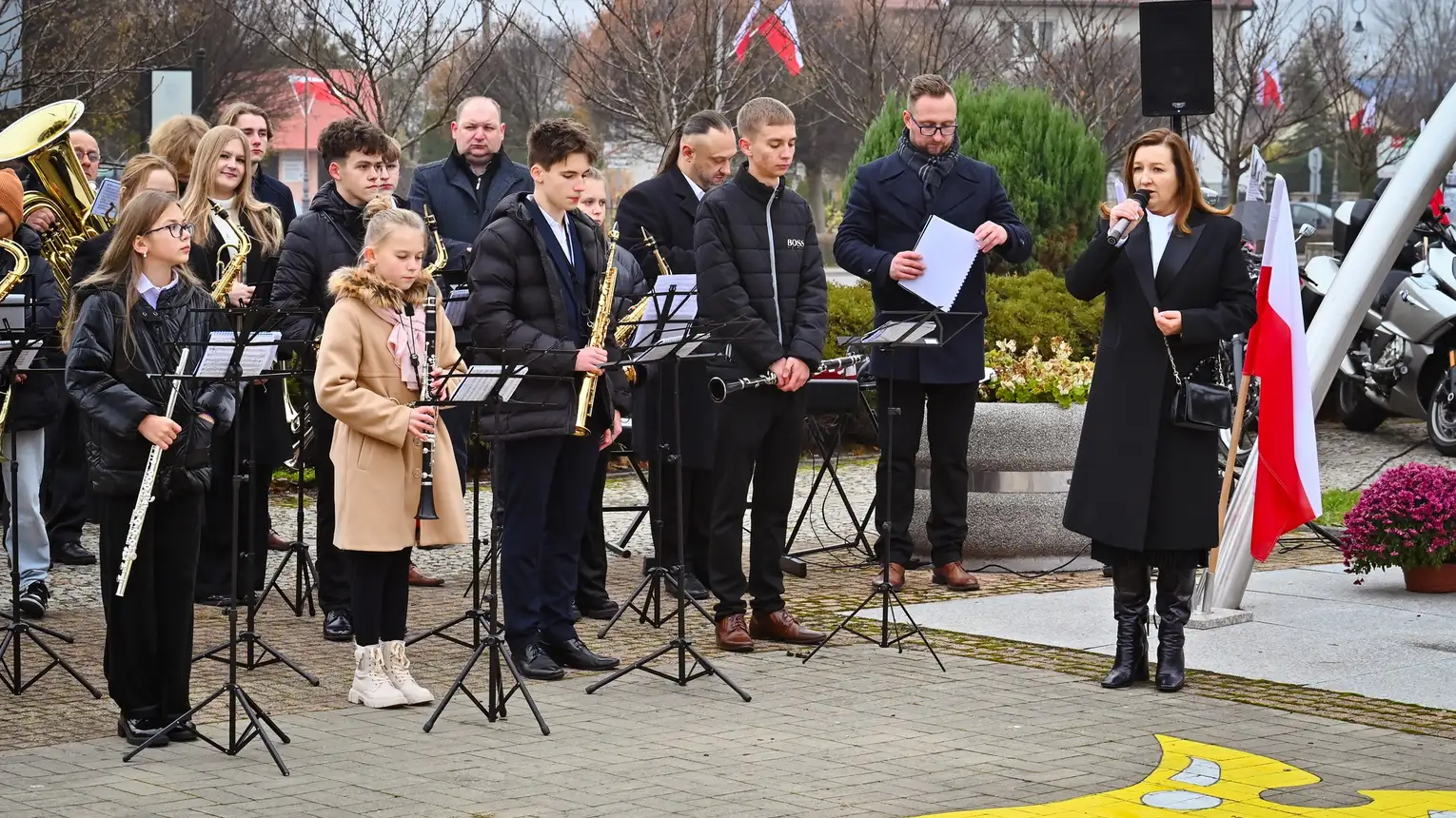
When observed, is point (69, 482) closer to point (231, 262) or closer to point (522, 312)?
point (231, 262)

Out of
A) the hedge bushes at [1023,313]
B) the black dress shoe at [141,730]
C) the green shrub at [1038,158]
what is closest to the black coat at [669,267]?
the black dress shoe at [141,730]

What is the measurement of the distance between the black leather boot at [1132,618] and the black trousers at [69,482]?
19.0 ft

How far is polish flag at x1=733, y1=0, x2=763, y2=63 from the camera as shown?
22.4 m

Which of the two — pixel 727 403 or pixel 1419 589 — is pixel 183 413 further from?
pixel 1419 589

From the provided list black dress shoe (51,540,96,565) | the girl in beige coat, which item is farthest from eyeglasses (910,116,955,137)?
black dress shoe (51,540,96,565)

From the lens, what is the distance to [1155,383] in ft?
25.1

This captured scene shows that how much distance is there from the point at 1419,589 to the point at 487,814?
5915 millimetres

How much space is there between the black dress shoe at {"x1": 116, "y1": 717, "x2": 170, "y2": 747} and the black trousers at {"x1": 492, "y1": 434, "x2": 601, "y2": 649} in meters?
1.50

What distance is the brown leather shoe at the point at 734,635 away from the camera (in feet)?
27.3

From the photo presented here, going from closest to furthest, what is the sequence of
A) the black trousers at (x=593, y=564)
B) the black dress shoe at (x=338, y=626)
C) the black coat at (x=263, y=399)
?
1. the black dress shoe at (x=338, y=626)
2. the black coat at (x=263, y=399)
3. the black trousers at (x=593, y=564)

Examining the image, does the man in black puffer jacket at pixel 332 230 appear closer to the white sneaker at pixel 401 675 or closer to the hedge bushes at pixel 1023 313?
the white sneaker at pixel 401 675

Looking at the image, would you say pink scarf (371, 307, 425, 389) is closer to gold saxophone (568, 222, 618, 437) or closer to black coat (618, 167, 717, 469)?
gold saxophone (568, 222, 618, 437)

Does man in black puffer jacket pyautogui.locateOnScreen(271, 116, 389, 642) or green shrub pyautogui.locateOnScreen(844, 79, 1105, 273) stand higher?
green shrub pyautogui.locateOnScreen(844, 79, 1105, 273)

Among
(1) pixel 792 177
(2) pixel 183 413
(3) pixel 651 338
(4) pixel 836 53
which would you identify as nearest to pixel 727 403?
(3) pixel 651 338
